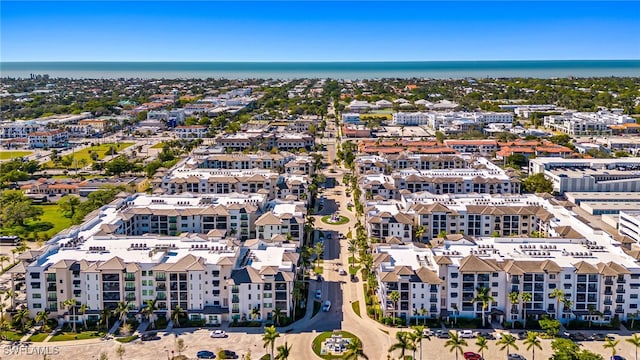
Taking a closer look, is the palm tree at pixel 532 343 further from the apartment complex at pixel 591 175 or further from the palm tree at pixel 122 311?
the apartment complex at pixel 591 175

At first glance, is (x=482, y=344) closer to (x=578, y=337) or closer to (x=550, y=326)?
(x=550, y=326)

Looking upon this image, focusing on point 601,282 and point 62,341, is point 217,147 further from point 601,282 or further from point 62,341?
point 601,282

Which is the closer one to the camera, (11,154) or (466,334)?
(466,334)

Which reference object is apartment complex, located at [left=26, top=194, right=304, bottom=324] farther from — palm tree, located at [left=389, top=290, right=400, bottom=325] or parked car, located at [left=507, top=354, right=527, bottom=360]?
parked car, located at [left=507, top=354, right=527, bottom=360]

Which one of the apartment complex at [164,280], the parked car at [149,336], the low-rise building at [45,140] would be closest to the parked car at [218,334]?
the apartment complex at [164,280]

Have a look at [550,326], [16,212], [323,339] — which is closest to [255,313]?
[323,339]

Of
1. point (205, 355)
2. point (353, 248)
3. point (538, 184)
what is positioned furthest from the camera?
point (538, 184)
